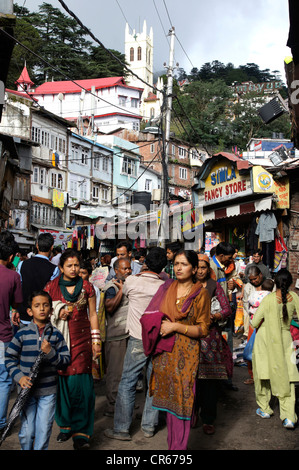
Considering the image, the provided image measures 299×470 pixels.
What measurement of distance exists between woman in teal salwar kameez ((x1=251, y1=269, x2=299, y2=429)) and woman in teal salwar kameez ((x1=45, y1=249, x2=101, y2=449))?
2.10m

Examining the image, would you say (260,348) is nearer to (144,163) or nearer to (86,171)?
(86,171)

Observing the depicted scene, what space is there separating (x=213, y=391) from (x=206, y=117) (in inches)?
2168

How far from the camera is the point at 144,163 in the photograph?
49.7 meters

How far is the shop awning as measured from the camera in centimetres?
1128

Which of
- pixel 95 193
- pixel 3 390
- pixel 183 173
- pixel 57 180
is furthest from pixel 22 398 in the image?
pixel 183 173

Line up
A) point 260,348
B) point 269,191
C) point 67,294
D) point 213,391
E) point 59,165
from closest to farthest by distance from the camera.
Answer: point 67,294
point 213,391
point 260,348
point 269,191
point 59,165

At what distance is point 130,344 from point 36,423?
153cm

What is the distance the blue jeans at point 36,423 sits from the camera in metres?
3.61

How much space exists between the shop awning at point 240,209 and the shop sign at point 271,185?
21 centimetres

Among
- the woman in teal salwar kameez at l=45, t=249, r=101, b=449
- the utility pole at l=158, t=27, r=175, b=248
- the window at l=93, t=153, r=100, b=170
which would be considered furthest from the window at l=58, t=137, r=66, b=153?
the woman in teal salwar kameez at l=45, t=249, r=101, b=449

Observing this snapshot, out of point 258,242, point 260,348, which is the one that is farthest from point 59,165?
point 260,348

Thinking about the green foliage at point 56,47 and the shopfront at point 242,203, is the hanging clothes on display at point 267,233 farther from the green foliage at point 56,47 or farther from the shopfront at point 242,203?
the green foliage at point 56,47

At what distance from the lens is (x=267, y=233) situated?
444 inches

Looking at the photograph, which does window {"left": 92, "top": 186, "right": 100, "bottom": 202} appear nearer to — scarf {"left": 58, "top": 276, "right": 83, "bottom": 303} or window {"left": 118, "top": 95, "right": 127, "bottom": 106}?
window {"left": 118, "top": 95, "right": 127, "bottom": 106}
